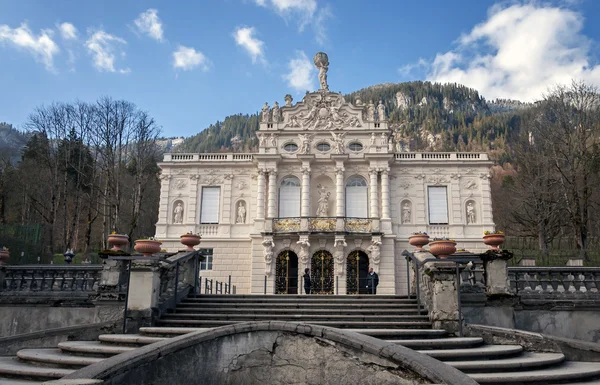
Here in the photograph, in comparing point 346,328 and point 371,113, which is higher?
point 371,113

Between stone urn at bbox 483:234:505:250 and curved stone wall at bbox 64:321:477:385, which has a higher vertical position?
stone urn at bbox 483:234:505:250

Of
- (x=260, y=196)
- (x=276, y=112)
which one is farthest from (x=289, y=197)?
(x=276, y=112)

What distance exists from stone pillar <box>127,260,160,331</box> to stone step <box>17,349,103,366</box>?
1613mm

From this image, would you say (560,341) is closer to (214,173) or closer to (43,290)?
(43,290)

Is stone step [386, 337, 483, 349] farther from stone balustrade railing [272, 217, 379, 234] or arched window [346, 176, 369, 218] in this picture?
arched window [346, 176, 369, 218]

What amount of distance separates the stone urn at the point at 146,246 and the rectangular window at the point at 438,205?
22.9 meters

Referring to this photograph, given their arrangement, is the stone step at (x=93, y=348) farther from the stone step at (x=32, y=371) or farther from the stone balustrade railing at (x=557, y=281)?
the stone balustrade railing at (x=557, y=281)

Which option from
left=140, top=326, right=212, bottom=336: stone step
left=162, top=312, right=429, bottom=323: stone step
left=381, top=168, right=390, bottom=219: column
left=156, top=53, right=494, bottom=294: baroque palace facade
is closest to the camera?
left=140, top=326, right=212, bottom=336: stone step

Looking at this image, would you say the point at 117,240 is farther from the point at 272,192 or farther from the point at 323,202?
the point at 323,202

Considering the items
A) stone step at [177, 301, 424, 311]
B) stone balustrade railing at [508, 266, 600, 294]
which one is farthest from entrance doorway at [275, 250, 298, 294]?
stone balustrade railing at [508, 266, 600, 294]

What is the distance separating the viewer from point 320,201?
31.0 m

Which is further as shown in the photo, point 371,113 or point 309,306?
point 371,113

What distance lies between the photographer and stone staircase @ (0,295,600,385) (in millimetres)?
7098

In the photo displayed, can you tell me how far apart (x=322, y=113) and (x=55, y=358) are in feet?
87.1
